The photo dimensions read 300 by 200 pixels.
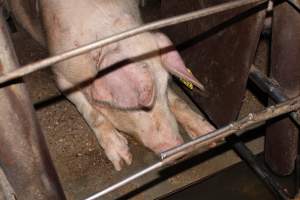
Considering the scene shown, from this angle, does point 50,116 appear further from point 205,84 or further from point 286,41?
point 286,41

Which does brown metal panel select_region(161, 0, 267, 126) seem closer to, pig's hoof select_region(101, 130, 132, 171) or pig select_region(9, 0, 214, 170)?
pig select_region(9, 0, 214, 170)

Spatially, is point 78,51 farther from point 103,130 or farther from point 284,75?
point 103,130

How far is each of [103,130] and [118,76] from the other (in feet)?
1.67

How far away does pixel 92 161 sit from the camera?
2.36 metres

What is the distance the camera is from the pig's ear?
1958 millimetres

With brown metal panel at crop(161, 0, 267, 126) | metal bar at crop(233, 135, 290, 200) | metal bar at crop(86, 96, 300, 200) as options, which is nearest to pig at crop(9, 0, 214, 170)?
brown metal panel at crop(161, 0, 267, 126)

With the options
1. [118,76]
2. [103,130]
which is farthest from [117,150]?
[118,76]

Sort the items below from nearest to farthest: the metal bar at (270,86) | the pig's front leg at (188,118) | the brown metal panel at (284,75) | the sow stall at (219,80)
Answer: the sow stall at (219,80), the brown metal panel at (284,75), the metal bar at (270,86), the pig's front leg at (188,118)

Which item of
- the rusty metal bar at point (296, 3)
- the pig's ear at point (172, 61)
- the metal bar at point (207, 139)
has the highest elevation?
the rusty metal bar at point (296, 3)

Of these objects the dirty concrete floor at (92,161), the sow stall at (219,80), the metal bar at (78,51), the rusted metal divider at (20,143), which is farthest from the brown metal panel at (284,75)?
the rusted metal divider at (20,143)

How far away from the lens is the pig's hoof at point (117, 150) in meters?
2.30

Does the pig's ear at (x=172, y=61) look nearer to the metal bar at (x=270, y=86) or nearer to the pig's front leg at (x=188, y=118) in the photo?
the metal bar at (x=270, y=86)

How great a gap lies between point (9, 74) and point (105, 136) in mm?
1342

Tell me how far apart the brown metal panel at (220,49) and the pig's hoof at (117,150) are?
0.44 metres
